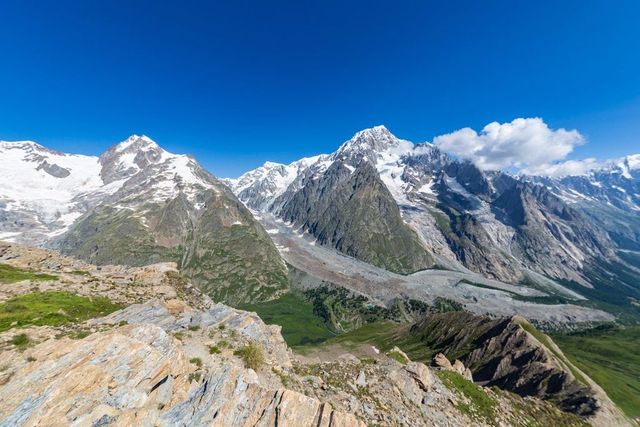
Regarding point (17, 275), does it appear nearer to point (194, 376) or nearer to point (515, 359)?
point (194, 376)

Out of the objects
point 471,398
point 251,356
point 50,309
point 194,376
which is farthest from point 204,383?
point 471,398

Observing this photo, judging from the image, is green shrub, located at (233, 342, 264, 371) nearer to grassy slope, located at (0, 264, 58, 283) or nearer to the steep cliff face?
grassy slope, located at (0, 264, 58, 283)

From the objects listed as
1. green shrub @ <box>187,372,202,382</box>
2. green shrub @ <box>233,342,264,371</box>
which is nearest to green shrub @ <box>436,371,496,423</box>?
green shrub @ <box>233,342,264,371</box>

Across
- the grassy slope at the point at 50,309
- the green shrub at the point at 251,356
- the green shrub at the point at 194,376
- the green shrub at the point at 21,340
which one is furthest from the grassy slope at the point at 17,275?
the green shrub at the point at 194,376

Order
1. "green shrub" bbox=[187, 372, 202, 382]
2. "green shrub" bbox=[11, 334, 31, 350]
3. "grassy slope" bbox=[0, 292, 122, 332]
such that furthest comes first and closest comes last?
"grassy slope" bbox=[0, 292, 122, 332] → "green shrub" bbox=[11, 334, 31, 350] → "green shrub" bbox=[187, 372, 202, 382]

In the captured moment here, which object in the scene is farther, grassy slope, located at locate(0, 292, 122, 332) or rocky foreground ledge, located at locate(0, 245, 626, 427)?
grassy slope, located at locate(0, 292, 122, 332)

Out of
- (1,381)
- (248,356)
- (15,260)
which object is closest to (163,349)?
(248,356)
